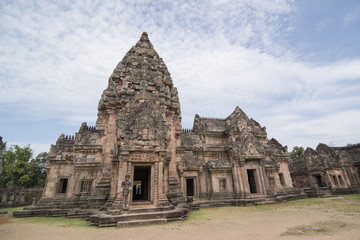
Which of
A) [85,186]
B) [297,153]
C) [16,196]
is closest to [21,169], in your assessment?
[16,196]

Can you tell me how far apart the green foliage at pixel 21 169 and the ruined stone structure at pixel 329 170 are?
46.4 meters

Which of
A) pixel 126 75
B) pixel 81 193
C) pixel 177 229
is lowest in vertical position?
pixel 177 229

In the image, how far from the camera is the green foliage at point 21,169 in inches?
1252

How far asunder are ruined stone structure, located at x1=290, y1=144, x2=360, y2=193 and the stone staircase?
21.9 m

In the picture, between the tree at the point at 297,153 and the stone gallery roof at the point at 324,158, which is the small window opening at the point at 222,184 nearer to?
the stone gallery roof at the point at 324,158

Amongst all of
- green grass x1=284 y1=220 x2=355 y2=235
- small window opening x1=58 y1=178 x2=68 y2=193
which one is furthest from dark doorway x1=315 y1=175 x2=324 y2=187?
small window opening x1=58 y1=178 x2=68 y2=193

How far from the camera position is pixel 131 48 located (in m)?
17.3

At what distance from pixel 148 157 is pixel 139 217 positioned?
306cm

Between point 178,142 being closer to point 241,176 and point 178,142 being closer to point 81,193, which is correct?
point 241,176

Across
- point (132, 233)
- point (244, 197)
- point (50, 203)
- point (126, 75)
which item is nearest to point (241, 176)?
point (244, 197)

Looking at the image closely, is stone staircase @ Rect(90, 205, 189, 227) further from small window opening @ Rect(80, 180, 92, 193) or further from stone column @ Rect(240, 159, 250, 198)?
stone column @ Rect(240, 159, 250, 198)

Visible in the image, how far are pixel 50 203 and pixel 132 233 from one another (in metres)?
10.7

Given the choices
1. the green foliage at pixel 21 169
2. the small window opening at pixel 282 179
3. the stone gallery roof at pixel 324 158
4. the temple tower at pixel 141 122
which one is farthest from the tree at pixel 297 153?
the green foliage at pixel 21 169

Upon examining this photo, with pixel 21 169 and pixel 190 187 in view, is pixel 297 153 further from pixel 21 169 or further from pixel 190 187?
pixel 21 169
